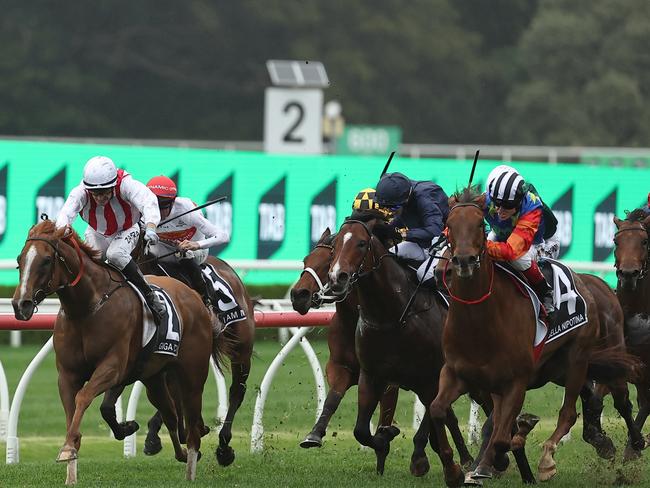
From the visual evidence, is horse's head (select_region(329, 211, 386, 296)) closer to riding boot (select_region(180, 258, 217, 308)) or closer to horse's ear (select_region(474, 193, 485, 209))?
horse's ear (select_region(474, 193, 485, 209))

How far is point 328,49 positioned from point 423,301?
33.3 meters

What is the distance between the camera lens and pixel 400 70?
41312mm

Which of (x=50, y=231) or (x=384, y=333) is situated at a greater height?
(x=50, y=231)

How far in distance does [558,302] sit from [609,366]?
0.59 m

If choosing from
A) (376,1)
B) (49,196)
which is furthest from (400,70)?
(49,196)

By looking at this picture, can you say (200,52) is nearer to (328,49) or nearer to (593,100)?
(328,49)

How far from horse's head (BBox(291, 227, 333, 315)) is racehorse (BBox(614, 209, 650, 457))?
172 cm

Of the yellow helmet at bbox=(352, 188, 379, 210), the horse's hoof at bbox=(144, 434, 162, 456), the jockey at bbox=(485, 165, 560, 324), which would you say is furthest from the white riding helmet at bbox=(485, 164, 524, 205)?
the horse's hoof at bbox=(144, 434, 162, 456)

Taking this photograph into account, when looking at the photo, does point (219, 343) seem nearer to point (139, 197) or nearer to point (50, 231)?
point (139, 197)

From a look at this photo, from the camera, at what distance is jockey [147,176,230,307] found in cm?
862

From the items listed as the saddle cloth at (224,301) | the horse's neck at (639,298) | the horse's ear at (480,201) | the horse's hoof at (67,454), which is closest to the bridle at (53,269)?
the horse's hoof at (67,454)

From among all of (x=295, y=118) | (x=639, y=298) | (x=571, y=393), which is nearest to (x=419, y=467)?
(x=571, y=393)

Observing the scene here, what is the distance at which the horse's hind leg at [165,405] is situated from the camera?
8.06 meters

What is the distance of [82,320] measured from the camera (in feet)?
23.6
